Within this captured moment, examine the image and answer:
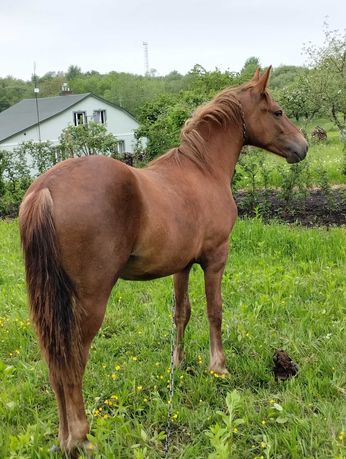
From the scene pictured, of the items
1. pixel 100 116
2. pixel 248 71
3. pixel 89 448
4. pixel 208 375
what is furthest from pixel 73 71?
pixel 89 448

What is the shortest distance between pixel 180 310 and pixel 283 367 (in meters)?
0.88

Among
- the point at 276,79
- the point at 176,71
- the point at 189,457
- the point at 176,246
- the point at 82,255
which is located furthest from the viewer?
the point at 176,71

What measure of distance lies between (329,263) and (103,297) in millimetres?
3368

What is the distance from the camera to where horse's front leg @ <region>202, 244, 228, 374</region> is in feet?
10.8

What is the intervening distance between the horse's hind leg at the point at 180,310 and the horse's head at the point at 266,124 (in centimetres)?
123

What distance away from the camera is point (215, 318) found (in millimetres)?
3338

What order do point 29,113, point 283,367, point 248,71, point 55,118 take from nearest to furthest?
point 283,367 → point 248,71 → point 55,118 → point 29,113

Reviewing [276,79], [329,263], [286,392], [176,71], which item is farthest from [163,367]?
[176,71]

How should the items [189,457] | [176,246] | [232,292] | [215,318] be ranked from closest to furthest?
[189,457] → [176,246] → [215,318] → [232,292]

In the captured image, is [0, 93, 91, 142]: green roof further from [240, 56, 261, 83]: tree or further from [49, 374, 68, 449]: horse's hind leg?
[49, 374, 68, 449]: horse's hind leg

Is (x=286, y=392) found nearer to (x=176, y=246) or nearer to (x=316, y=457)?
(x=316, y=457)

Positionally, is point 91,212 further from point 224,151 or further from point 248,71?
point 248,71

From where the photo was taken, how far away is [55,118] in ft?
110

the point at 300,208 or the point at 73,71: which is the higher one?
the point at 73,71
